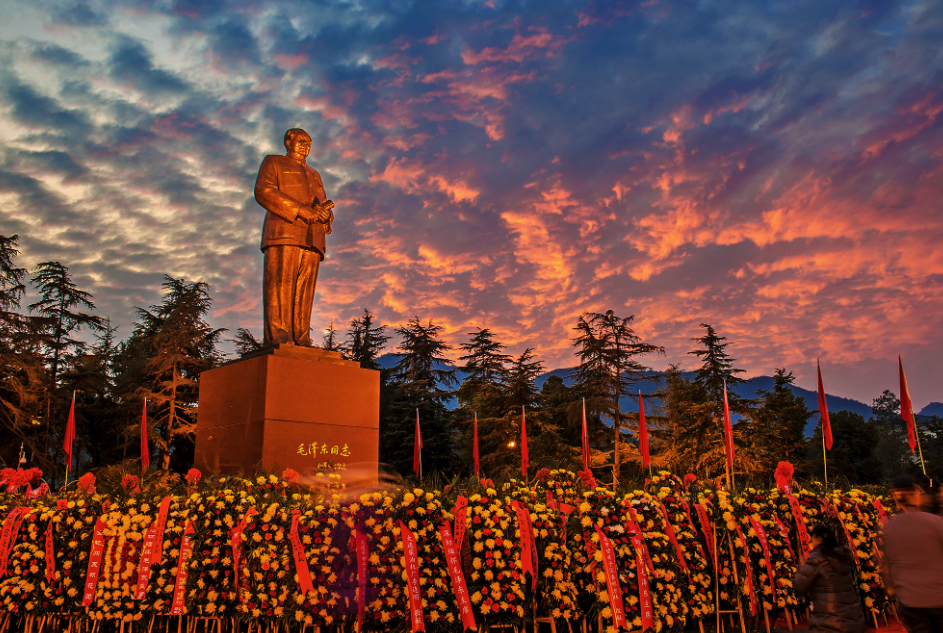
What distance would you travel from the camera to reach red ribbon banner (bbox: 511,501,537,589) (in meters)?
4.91

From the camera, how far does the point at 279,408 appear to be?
7.65m

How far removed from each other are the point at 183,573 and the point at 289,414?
2681 millimetres

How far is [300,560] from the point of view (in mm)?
4875

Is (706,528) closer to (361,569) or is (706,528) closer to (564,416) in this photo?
(361,569)

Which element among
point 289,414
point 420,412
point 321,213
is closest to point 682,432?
point 420,412

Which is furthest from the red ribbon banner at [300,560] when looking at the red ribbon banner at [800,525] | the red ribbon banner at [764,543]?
the red ribbon banner at [800,525]

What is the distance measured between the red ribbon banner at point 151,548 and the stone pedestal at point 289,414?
1848mm

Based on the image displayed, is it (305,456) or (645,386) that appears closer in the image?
(305,456)

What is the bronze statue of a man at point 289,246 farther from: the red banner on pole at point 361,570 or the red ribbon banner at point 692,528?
the red ribbon banner at point 692,528

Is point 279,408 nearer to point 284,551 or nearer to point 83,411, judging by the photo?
point 284,551

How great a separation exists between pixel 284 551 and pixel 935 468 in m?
36.0

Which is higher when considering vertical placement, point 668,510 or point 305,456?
point 305,456

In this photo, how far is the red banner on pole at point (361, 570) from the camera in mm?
4711

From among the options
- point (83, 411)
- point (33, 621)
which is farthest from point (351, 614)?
point (83, 411)
